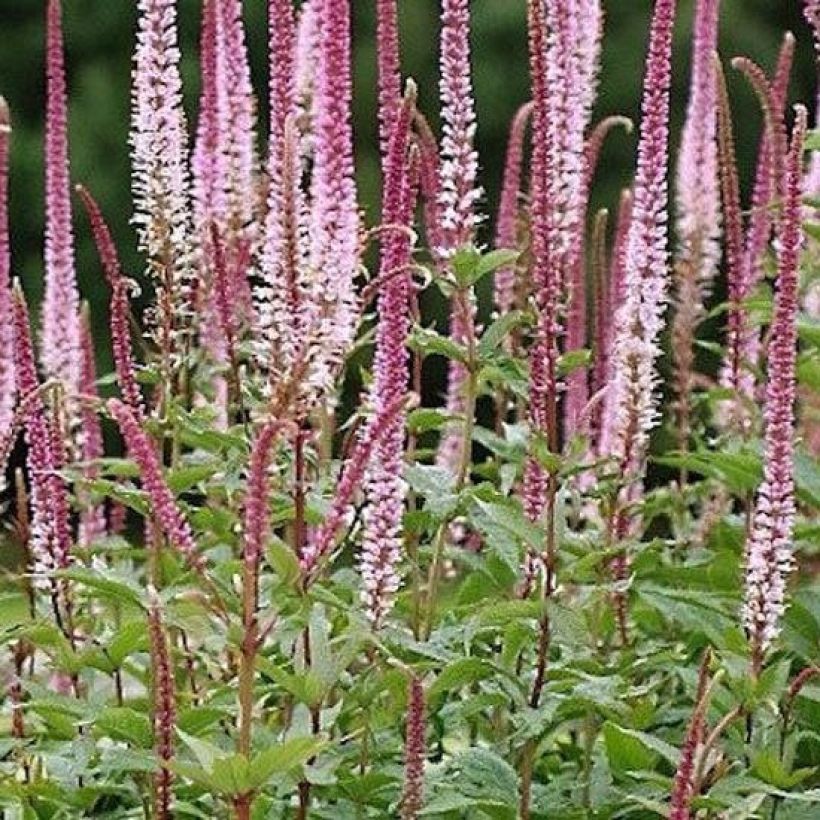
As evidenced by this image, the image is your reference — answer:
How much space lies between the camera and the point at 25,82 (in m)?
23.0

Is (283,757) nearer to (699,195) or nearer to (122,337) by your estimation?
(122,337)

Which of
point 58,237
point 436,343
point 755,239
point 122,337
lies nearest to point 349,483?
point 436,343

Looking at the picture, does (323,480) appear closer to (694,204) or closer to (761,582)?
(761,582)

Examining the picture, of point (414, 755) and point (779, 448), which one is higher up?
point (779, 448)

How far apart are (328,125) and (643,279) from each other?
2.61 feet

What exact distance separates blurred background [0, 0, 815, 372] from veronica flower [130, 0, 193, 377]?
15855 millimetres

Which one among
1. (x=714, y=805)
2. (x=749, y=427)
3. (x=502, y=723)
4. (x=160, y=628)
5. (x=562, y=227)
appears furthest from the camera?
(x=749, y=427)

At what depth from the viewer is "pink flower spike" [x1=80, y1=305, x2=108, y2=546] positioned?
5.41 m

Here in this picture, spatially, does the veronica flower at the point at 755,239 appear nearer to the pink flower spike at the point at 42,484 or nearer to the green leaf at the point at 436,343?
the green leaf at the point at 436,343

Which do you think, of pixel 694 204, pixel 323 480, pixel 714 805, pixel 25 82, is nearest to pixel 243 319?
pixel 323 480

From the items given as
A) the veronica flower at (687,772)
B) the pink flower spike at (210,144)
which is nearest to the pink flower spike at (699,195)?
the pink flower spike at (210,144)

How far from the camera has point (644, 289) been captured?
4.29 metres

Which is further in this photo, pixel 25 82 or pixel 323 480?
pixel 25 82

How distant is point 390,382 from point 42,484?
0.94 metres
